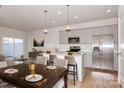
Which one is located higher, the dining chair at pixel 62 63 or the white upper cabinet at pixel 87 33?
the white upper cabinet at pixel 87 33

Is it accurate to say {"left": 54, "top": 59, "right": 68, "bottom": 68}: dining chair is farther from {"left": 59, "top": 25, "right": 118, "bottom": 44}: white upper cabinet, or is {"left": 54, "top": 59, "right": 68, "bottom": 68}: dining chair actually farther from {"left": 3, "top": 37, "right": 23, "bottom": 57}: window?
{"left": 3, "top": 37, "right": 23, "bottom": 57}: window

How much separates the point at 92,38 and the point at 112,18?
139 cm

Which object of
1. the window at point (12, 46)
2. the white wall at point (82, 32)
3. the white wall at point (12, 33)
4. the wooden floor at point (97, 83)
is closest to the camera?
the wooden floor at point (97, 83)

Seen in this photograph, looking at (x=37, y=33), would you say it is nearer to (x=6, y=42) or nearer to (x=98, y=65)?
(x=6, y=42)

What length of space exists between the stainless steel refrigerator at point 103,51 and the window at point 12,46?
586cm

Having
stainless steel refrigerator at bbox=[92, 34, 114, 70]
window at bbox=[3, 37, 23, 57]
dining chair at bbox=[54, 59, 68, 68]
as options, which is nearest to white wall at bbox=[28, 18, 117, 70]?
stainless steel refrigerator at bbox=[92, 34, 114, 70]

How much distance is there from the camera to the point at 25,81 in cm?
150

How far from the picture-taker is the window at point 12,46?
22.5 ft

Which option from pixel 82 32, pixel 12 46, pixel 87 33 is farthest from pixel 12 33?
pixel 87 33

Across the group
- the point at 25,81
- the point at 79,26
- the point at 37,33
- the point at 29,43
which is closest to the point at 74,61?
the point at 25,81

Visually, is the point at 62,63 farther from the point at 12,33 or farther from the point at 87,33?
the point at 12,33

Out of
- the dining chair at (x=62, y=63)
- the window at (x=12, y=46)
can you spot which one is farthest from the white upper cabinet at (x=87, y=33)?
the window at (x=12, y=46)

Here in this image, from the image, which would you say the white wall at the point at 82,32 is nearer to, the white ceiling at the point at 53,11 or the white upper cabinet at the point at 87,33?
the white upper cabinet at the point at 87,33

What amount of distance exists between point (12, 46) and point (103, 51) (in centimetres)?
647
